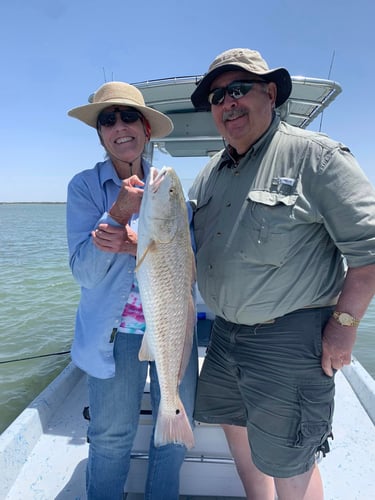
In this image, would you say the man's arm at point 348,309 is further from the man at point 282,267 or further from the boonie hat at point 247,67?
the boonie hat at point 247,67

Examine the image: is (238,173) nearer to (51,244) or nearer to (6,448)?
(6,448)

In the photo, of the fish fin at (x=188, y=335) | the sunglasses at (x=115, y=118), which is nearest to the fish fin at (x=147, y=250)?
the fish fin at (x=188, y=335)

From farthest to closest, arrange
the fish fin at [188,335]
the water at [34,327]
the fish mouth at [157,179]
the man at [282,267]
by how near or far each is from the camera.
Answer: the water at [34,327]
the fish fin at [188,335]
the man at [282,267]
the fish mouth at [157,179]

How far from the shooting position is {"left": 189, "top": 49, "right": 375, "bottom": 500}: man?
2051 mm

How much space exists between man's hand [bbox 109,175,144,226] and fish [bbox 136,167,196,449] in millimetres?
42

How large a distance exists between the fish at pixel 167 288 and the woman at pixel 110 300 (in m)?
0.16

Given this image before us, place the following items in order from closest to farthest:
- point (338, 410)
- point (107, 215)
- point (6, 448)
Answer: point (107, 215) < point (6, 448) < point (338, 410)

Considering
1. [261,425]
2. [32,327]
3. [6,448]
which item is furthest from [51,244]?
[261,425]

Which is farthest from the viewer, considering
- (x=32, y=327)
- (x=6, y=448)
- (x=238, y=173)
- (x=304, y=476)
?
(x=32, y=327)

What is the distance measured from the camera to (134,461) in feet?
9.11

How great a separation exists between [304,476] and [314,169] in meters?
1.78

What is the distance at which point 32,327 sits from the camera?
9234 mm

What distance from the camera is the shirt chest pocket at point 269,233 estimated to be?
6.99 ft

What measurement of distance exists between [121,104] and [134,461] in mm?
2499
